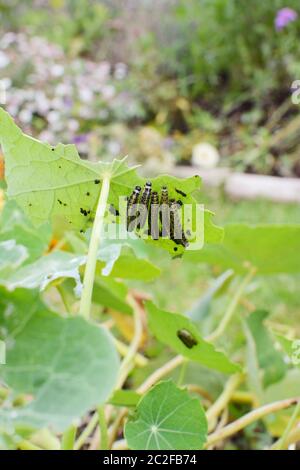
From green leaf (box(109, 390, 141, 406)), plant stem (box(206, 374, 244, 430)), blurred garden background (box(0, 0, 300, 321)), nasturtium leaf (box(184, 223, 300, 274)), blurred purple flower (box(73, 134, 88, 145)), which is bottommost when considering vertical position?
green leaf (box(109, 390, 141, 406))

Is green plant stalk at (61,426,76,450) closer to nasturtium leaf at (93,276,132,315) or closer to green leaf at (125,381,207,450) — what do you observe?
green leaf at (125,381,207,450)

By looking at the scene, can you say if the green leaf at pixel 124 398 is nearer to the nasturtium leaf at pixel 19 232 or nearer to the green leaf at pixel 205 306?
the nasturtium leaf at pixel 19 232

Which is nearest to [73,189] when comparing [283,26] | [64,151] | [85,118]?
[64,151]

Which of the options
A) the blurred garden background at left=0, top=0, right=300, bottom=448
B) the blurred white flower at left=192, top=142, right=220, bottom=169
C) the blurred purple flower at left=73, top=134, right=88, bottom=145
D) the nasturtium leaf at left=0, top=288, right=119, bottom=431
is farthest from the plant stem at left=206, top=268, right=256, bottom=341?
the blurred purple flower at left=73, top=134, right=88, bottom=145

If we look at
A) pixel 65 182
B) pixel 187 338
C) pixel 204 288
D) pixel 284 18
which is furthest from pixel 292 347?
pixel 284 18

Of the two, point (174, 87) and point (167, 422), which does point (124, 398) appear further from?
point (174, 87)
